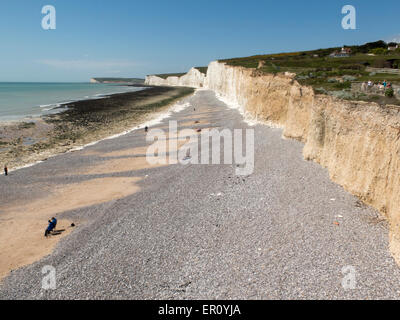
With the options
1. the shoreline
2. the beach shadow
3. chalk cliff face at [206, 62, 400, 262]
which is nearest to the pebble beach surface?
chalk cliff face at [206, 62, 400, 262]

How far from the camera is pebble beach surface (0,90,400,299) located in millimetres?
9086

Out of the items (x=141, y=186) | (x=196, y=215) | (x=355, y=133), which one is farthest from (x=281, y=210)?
(x=141, y=186)

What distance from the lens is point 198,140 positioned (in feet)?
100

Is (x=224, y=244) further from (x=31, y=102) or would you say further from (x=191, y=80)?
(x=191, y=80)

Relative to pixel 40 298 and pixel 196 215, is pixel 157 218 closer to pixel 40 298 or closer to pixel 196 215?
pixel 196 215

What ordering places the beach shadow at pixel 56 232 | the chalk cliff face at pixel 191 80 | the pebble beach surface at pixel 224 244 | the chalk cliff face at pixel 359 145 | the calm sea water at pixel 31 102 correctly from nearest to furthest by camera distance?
1. the pebble beach surface at pixel 224 244
2. the chalk cliff face at pixel 359 145
3. the beach shadow at pixel 56 232
4. the calm sea water at pixel 31 102
5. the chalk cliff face at pixel 191 80

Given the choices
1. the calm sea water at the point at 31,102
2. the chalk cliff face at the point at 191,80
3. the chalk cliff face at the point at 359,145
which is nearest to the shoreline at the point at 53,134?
the calm sea water at the point at 31,102

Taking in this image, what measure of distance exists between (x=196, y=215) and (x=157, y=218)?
2.14 metres

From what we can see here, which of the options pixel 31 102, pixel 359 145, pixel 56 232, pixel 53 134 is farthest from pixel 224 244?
pixel 31 102

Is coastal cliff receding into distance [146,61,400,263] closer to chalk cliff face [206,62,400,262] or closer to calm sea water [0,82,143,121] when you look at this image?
chalk cliff face [206,62,400,262]

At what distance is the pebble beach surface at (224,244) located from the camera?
9.09 m

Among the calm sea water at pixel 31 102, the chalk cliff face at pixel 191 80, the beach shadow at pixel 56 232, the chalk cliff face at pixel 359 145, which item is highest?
the chalk cliff face at pixel 191 80

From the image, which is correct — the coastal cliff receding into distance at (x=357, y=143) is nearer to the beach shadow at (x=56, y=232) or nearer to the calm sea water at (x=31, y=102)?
the beach shadow at (x=56, y=232)

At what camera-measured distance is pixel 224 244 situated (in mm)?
11227
